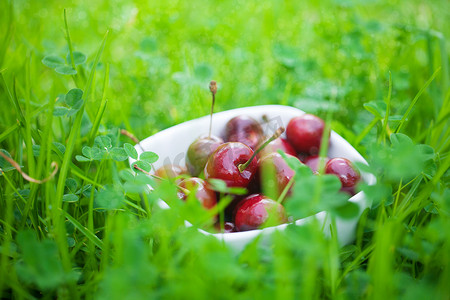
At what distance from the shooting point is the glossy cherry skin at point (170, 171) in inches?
54.1

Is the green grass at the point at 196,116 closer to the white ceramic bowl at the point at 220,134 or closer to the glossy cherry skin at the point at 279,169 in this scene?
the white ceramic bowl at the point at 220,134

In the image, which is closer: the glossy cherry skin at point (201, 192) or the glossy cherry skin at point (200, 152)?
the glossy cherry skin at point (201, 192)

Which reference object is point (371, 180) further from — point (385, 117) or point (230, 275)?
point (230, 275)

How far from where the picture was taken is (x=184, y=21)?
2.66 m

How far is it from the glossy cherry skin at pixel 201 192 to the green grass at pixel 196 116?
14cm

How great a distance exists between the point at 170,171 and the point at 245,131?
31 cm

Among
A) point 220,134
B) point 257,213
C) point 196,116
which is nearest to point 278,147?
point 220,134

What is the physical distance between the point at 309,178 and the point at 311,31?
1.83 m

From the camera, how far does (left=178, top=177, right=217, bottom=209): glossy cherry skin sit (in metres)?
1.22

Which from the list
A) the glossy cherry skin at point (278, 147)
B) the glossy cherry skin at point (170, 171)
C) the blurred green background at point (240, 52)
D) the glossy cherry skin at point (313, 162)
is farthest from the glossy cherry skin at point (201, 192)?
the blurred green background at point (240, 52)

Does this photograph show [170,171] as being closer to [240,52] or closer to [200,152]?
[200,152]

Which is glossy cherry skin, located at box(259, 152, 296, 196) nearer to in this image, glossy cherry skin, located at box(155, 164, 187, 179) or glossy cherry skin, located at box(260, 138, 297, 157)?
glossy cherry skin, located at box(260, 138, 297, 157)

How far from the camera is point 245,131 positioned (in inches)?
58.3

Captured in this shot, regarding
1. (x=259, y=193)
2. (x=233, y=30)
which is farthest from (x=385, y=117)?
(x=233, y=30)
